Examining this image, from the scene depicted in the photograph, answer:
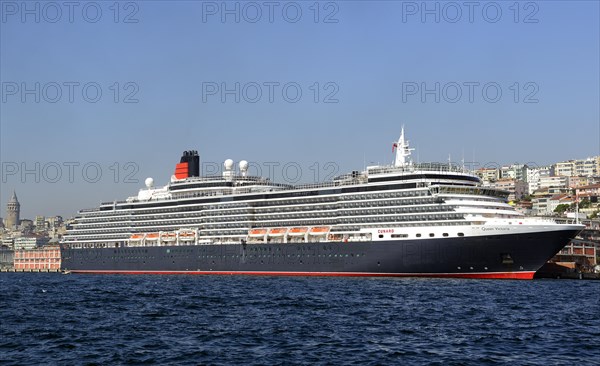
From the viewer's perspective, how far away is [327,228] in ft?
288

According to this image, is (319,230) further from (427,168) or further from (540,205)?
(540,205)

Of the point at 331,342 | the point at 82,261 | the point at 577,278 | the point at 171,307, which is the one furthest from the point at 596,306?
the point at 82,261

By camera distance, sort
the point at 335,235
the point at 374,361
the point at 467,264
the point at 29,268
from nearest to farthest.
Answer: the point at 374,361
the point at 467,264
the point at 335,235
the point at 29,268

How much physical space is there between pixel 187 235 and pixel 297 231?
20.9 metres

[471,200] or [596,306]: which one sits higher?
[471,200]

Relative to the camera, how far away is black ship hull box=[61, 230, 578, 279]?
7231cm

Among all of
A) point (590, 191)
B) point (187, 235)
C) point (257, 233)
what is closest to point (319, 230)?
point (257, 233)

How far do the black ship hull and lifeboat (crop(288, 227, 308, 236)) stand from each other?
231 centimetres

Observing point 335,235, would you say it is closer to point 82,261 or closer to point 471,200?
point 471,200

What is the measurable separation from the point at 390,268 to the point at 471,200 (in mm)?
11270

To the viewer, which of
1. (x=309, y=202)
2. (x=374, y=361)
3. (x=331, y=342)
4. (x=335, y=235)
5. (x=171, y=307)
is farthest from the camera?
(x=309, y=202)

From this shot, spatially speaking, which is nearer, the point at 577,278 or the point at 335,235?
the point at 335,235

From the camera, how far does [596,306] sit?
47.9m

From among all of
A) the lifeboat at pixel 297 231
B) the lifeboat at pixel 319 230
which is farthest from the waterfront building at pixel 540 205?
the lifeboat at pixel 319 230
